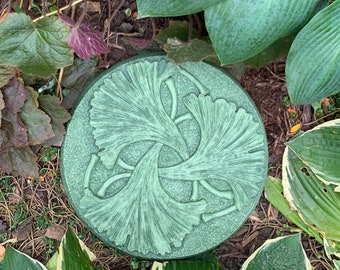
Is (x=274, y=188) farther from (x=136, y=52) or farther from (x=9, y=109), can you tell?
(x=9, y=109)

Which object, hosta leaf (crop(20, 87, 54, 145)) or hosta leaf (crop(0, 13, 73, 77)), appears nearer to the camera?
hosta leaf (crop(0, 13, 73, 77))

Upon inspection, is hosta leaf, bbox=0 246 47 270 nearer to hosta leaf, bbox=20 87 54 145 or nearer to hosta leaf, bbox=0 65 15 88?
hosta leaf, bbox=20 87 54 145

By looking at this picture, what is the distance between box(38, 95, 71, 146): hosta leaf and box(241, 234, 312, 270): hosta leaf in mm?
584

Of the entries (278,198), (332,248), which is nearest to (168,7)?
(278,198)

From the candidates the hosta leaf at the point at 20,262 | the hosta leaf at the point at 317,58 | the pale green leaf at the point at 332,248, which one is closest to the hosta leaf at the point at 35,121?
the hosta leaf at the point at 20,262

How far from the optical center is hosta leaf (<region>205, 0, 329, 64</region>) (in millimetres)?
1129

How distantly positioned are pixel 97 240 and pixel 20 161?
1.04 ft

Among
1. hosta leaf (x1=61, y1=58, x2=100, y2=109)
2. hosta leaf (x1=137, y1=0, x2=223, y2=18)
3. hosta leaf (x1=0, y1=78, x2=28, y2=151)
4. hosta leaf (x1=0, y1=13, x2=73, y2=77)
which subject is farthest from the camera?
hosta leaf (x1=61, y1=58, x2=100, y2=109)

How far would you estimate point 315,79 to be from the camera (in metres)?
1.19

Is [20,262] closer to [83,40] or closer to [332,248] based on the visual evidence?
[83,40]

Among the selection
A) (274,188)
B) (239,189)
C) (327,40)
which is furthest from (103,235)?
(327,40)

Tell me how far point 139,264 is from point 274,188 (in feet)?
1.41

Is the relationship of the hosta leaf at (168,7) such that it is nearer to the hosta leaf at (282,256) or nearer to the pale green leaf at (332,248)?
the hosta leaf at (282,256)

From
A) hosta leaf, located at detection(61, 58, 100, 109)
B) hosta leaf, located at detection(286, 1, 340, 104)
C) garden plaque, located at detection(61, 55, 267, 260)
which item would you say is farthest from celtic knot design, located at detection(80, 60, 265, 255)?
hosta leaf, located at detection(286, 1, 340, 104)
